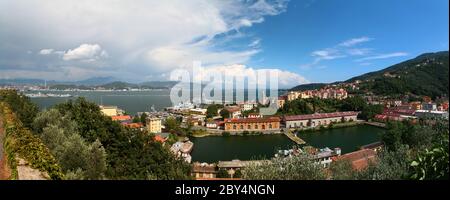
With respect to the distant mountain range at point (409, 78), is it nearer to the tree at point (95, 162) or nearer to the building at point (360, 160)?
the building at point (360, 160)

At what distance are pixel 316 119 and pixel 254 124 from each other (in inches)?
133

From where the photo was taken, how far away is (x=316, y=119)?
54.5 feet

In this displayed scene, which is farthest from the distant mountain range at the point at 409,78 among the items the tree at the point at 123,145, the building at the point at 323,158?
the tree at the point at 123,145

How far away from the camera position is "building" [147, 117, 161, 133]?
14.7 metres

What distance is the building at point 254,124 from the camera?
17.4 m

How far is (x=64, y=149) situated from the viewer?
394cm

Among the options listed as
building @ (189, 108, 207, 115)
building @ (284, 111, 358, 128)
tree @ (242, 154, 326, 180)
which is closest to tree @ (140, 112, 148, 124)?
building @ (189, 108, 207, 115)

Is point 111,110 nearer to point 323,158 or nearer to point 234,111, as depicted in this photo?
point 323,158

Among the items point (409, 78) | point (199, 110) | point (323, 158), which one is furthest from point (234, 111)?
point (323, 158)

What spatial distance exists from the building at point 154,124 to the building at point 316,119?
21.2 ft

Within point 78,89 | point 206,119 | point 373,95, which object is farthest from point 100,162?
point 206,119

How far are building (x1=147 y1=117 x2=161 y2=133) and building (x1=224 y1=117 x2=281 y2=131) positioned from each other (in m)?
4.56

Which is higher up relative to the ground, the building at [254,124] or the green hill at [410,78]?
the green hill at [410,78]
